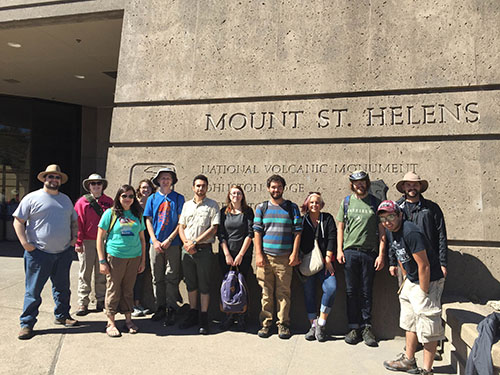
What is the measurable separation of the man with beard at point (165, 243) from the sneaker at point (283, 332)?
1.41 m

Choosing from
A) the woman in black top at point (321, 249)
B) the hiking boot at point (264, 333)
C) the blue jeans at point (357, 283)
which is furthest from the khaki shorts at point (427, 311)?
the hiking boot at point (264, 333)

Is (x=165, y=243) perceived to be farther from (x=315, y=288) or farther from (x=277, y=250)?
(x=315, y=288)

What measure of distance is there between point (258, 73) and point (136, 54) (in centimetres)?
206

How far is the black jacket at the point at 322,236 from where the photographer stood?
4629 mm

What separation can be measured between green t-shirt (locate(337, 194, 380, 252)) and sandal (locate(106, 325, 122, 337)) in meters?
2.84

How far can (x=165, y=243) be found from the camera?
4.95 meters

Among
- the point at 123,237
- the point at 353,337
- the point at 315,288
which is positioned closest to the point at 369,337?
the point at 353,337

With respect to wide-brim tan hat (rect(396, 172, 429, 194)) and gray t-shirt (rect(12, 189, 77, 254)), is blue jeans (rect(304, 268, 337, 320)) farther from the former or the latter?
gray t-shirt (rect(12, 189, 77, 254))

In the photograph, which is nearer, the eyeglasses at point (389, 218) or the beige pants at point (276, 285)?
the eyeglasses at point (389, 218)

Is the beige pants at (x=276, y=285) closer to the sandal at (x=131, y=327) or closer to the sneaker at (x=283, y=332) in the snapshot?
the sneaker at (x=283, y=332)

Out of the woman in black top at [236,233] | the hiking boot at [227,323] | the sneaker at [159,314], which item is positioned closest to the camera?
the woman in black top at [236,233]

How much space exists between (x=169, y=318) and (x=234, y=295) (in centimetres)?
103

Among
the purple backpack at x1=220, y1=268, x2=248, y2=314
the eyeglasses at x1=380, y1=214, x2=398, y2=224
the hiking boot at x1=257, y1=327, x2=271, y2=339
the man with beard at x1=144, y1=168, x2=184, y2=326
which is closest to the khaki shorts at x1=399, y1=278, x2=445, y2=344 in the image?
the eyeglasses at x1=380, y1=214, x2=398, y2=224

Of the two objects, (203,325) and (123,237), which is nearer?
(123,237)
